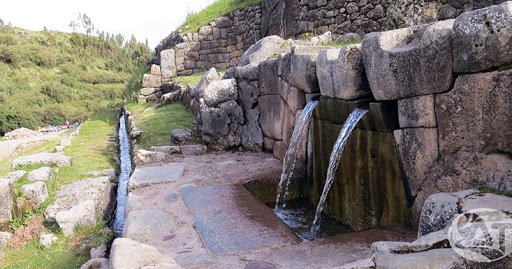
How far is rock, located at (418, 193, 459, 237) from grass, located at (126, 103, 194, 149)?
5741 millimetres

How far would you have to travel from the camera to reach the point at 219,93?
7.51 metres

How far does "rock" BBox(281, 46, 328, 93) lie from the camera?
17.0 feet

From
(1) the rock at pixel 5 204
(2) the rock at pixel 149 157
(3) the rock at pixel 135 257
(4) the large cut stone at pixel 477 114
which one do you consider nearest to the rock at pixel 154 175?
(2) the rock at pixel 149 157

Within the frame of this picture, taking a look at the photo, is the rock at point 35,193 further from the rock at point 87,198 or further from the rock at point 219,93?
the rock at point 219,93

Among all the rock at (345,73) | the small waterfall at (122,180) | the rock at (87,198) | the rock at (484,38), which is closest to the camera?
the rock at (484,38)

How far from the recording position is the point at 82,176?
732 cm

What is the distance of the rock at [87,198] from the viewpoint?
593 cm

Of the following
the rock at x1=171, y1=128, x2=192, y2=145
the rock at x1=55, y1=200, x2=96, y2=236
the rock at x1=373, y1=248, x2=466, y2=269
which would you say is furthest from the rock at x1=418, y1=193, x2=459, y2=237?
the rock at x1=171, y1=128, x2=192, y2=145

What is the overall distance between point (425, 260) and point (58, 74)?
5574cm

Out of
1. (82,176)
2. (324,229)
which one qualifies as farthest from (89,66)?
(324,229)

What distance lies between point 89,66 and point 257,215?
56.6 metres

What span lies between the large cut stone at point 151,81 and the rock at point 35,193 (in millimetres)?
10653

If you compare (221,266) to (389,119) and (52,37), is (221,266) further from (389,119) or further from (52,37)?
(52,37)

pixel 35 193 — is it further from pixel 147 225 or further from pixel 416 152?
pixel 416 152
